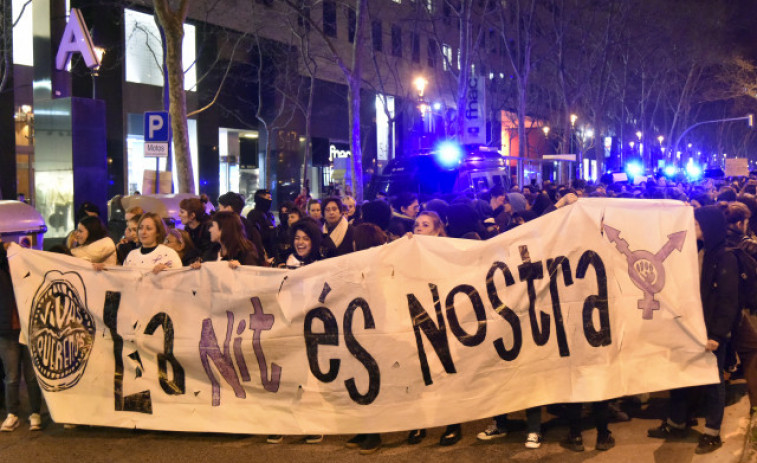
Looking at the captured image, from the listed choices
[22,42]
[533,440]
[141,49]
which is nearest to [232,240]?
[533,440]

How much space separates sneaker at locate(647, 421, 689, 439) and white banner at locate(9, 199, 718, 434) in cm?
69

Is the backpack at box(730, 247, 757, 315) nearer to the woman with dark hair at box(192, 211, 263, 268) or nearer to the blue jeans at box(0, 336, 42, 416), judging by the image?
the woman with dark hair at box(192, 211, 263, 268)

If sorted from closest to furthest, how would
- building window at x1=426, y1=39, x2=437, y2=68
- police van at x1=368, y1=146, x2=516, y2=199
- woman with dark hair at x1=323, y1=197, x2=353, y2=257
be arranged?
woman with dark hair at x1=323, y1=197, x2=353, y2=257
police van at x1=368, y1=146, x2=516, y2=199
building window at x1=426, y1=39, x2=437, y2=68

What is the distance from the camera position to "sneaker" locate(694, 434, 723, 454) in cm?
561

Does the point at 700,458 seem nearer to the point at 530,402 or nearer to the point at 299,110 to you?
the point at 530,402

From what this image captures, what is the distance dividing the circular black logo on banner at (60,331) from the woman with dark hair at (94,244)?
0.79m

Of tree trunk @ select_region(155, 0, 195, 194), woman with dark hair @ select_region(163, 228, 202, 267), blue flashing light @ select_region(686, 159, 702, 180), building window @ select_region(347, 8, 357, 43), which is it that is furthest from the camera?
blue flashing light @ select_region(686, 159, 702, 180)

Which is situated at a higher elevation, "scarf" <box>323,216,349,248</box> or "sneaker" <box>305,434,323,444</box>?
"scarf" <box>323,216,349,248</box>

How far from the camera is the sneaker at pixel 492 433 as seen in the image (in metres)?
6.02

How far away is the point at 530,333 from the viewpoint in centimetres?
558

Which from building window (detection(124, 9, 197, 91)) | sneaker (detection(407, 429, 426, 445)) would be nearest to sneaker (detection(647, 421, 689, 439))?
sneaker (detection(407, 429, 426, 445))

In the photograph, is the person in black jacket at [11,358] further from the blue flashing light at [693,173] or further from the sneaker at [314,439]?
the blue flashing light at [693,173]

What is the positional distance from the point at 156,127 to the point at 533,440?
8995 millimetres

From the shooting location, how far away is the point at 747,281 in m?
5.68
